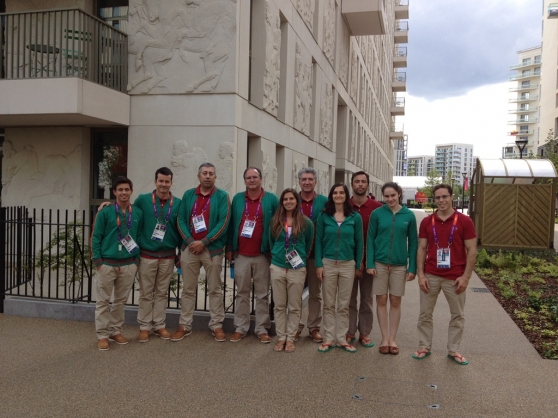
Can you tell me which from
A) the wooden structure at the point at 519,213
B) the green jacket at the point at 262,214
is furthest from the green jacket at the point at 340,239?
Answer: the wooden structure at the point at 519,213

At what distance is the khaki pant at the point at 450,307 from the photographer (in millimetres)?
5508

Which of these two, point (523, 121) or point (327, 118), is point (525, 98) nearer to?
point (523, 121)

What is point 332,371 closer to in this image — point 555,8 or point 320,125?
point 320,125

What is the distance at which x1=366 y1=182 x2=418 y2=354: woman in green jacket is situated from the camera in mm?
5645

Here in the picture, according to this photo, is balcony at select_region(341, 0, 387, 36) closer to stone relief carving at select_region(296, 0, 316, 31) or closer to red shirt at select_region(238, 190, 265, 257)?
stone relief carving at select_region(296, 0, 316, 31)

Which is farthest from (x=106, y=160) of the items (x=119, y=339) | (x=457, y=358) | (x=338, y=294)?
(x=457, y=358)

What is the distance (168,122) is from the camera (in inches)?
445

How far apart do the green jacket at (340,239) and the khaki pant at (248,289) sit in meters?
0.72

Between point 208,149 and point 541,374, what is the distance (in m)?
7.80

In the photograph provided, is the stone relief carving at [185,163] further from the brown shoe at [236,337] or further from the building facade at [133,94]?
Answer: the brown shoe at [236,337]

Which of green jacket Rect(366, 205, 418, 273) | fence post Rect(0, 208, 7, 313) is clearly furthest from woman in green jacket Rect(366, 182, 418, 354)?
fence post Rect(0, 208, 7, 313)

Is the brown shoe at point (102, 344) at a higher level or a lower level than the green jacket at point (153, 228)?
lower

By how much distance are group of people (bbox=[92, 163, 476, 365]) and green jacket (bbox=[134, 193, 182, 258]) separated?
12mm

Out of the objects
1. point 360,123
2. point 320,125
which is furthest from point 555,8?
point 320,125
